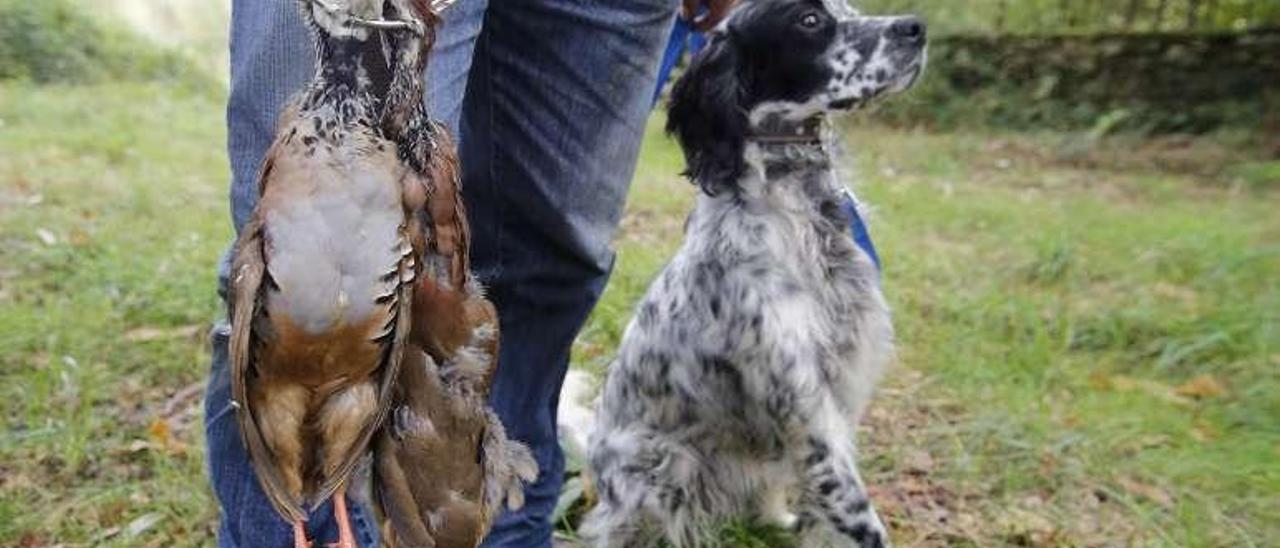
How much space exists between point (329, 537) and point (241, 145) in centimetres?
56

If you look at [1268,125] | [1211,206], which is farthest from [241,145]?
[1268,125]

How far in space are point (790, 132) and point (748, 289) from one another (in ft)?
1.47

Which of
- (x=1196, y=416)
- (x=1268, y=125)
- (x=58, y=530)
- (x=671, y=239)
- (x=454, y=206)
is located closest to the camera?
(x=454, y=206)

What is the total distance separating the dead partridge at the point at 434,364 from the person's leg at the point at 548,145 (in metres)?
0.92

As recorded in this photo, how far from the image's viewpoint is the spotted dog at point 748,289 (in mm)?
3102

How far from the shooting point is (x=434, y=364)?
135cm

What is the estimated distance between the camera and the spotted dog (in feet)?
10.2

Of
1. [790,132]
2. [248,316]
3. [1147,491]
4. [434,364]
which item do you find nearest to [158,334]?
[790,132]

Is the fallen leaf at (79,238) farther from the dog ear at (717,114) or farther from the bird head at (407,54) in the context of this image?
the bird head at (407,54)

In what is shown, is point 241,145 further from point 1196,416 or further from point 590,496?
point 1196,416

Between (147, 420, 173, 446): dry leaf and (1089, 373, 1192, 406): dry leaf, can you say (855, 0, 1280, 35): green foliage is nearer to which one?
(1089, 373, 1192, 406): dry leaf

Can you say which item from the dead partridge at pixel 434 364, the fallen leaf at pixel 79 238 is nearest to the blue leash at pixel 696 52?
the dead partridge at pixel 434 364

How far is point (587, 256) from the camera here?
8.27 ft

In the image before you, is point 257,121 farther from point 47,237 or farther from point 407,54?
point 47,237
